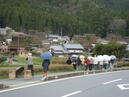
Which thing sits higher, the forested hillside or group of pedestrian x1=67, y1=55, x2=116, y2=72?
the forested hillside

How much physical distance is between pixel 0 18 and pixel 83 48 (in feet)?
122

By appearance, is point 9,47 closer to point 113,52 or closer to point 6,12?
point 113,52

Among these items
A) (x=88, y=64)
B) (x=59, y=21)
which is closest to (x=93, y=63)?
(x=88, y=64)

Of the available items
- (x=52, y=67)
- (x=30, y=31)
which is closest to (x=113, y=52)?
(x=52, y=67)

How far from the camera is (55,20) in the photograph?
120250 millimetres

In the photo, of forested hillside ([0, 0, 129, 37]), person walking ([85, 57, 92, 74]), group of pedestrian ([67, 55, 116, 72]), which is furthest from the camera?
forested hillside ([0, 0, 129, 37])

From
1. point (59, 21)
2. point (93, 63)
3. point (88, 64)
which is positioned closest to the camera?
point (88, 64)

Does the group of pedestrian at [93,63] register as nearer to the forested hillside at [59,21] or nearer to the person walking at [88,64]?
the person walking at [88,64]

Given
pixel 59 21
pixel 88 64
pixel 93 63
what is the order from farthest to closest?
pixel 59 21 < pixel 93 63 < pixel 88 64

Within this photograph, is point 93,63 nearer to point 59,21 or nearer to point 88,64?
point 88,64

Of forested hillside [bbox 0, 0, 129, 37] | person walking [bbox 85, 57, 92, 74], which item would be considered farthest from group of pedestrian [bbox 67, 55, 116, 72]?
forested hillside [bbox 0, 0, 129, 37]

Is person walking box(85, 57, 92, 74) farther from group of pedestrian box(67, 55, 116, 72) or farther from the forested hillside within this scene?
the forested hillside

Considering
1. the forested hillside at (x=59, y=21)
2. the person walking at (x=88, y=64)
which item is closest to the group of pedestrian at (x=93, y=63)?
the person walking at (x=88, y=64)

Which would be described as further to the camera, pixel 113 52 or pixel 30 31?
pixel 30 31
